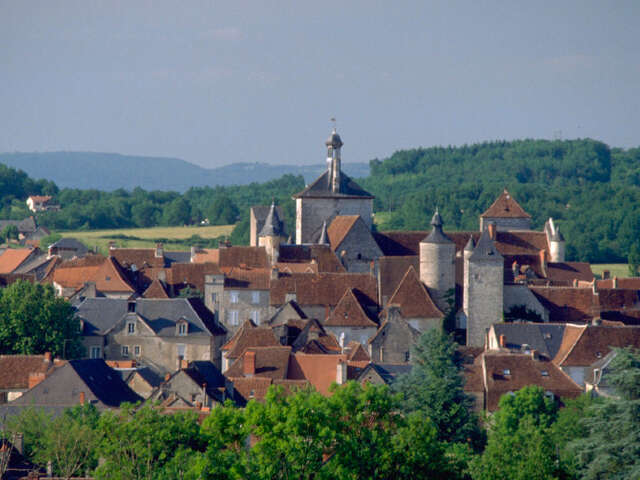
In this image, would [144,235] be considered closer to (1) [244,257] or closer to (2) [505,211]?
(2) [505,211]

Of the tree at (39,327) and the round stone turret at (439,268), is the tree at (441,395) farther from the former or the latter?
the tree at (39,327)

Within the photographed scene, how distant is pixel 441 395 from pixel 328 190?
37743 millimetres

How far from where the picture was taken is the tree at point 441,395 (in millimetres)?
60375

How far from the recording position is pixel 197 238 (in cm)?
15562

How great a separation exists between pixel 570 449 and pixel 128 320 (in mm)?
31953

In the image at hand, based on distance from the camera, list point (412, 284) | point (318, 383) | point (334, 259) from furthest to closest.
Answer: point (334, 259) → point (412, 284) → point (318, 383)

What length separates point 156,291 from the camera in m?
84.3

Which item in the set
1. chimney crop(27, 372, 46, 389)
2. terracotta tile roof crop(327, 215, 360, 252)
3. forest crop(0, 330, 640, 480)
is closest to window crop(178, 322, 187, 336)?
chimney crop(27, 372, 46, 389)

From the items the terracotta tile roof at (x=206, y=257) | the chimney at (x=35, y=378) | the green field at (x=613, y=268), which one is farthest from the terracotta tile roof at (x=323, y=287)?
the green field at (x=613, y=268)

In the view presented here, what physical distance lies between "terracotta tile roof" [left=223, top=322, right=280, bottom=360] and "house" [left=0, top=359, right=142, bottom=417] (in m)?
8.95

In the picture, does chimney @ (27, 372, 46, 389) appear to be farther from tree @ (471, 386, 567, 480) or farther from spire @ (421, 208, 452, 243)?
spire @ (421, 208, 452, 243)

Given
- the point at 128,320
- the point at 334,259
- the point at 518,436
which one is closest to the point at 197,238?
the point at 334,259

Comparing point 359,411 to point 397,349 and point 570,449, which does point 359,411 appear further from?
point 397,349

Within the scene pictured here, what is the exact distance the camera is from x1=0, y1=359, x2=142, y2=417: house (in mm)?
59719
